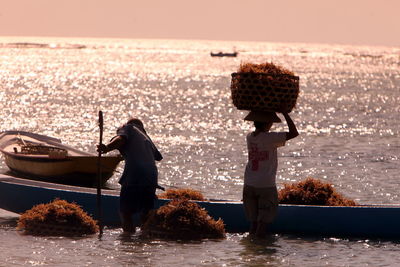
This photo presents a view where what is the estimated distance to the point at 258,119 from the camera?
1530 cm

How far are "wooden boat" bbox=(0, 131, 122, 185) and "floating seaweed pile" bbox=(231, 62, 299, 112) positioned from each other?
A: 12022mm

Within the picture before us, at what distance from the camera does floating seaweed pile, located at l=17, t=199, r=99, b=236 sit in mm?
16891

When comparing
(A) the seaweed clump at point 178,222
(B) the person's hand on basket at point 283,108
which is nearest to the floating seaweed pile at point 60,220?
(A) the seaweed clump at point 178,222

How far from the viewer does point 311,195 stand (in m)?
17.7

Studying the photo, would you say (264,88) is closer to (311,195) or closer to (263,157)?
(263,157)

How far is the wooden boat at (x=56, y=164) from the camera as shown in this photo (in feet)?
89.5

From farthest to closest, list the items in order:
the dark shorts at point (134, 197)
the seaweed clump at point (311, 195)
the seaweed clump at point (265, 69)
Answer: the seaweed clump at point (311, 195)
the dark shorts at point (134, 197)
the seaweed clump at point (265, 69)

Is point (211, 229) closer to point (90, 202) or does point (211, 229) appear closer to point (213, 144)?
point (90, 202)

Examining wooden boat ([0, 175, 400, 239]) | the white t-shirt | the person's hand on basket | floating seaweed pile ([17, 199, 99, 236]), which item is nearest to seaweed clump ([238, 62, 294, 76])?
the person's hand on basket

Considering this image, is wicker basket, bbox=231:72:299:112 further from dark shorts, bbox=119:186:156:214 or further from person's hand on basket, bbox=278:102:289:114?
dark shorts, bbox=119:186:156:214

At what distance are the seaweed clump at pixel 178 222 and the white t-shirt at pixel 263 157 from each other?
4.93ft

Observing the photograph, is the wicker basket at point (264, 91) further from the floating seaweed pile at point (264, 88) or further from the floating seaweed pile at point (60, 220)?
the floating seaweed pile at point (60, 220)

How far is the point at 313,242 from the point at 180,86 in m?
115

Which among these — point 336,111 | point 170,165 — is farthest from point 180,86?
point 170,165
